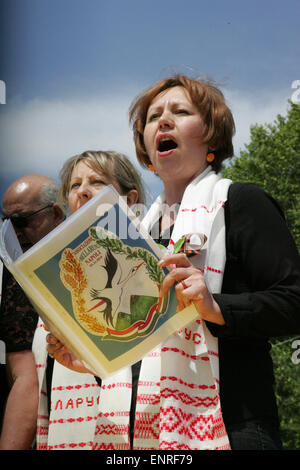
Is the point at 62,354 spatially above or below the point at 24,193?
below

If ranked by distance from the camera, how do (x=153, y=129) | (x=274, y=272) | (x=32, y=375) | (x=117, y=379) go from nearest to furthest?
(x=274, y=272) < (x=117, y=379) < (x=153, y=129) < (x=32, y=375)

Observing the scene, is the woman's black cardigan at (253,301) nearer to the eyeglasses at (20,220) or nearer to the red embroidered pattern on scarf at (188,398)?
the red embroidered pattern on scarf at (188,398)

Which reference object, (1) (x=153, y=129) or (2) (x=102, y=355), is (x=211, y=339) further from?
(1) (x=153, y=129)

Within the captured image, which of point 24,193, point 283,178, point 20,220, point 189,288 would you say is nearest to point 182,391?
point 189,288

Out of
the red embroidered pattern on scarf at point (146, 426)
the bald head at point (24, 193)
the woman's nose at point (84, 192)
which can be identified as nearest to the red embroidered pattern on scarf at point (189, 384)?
the red embroidered pattern on scarf at point (146, 426)

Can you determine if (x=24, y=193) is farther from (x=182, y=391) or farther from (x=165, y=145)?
(x=182, y=391)

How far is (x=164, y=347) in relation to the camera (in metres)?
1.50

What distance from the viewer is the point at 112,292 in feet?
4.56

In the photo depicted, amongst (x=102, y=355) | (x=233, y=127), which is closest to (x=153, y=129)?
(x=233, y=127)

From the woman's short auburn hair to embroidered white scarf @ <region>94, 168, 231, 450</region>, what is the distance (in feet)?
0.85

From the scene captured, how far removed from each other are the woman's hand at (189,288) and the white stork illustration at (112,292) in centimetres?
9

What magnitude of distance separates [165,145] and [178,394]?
0.74m

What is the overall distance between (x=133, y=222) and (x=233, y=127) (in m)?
0.66

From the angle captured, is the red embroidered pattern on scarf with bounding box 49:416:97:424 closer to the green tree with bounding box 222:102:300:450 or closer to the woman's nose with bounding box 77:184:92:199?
the woman's nose with bounding box 77:184:92:199
